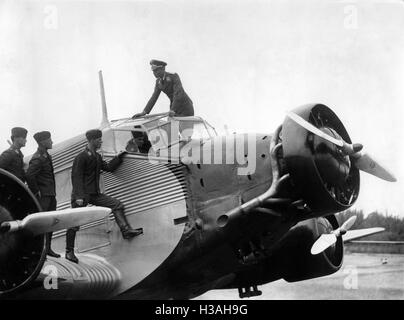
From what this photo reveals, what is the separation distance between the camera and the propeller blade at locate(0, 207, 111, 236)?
876cm

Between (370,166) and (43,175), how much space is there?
5.09m

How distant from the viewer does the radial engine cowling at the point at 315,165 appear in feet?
29.2

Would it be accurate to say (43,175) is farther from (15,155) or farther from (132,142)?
(132,142)

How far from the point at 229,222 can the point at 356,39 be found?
5464 millimetres

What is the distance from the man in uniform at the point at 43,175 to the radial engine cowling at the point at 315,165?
382cm

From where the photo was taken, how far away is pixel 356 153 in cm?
973

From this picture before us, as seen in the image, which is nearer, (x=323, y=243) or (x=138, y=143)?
(x=323, y=243)

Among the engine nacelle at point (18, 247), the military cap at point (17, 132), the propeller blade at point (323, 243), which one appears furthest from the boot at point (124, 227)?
the propeller blade at point (323, 243)

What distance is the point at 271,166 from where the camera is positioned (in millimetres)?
9406

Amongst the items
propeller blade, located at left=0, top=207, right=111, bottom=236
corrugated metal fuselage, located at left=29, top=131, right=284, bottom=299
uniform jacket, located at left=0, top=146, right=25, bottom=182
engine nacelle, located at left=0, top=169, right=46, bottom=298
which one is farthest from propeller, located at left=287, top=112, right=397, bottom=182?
uniform jacket, located at left=0, top=146, right=25, bottom=182

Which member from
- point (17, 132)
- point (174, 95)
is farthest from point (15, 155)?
point (174, 95)

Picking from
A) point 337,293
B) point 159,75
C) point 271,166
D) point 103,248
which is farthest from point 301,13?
point 337,293

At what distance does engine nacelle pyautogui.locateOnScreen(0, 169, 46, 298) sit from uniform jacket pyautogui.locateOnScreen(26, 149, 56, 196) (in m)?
1.09

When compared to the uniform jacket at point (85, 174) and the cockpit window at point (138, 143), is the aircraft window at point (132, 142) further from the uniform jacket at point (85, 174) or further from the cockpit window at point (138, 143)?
the uniform jacket at point (85, 174)
